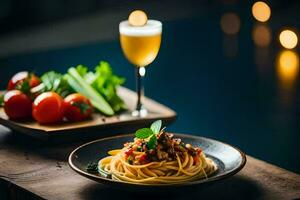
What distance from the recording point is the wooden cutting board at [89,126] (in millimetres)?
2766

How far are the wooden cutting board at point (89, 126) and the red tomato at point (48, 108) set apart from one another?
0.03 metres

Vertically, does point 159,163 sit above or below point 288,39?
above

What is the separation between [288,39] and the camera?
6.71 metres

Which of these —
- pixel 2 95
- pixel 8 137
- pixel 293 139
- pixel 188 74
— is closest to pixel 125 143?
pixel 8 137

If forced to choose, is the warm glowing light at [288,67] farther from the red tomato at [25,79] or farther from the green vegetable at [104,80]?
the red tomato at [25,79]

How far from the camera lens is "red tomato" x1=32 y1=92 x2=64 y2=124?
285cm

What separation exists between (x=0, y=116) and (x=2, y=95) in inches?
7.5

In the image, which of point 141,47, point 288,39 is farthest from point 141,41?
point 288,39

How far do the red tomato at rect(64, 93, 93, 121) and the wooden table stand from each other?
261mm

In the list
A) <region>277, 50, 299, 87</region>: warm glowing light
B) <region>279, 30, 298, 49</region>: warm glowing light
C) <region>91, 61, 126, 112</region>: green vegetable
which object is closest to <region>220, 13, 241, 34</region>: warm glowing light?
<region>279, 30, 298, 49</region>: warm glowing light

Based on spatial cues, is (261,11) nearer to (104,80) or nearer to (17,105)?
(104,80)

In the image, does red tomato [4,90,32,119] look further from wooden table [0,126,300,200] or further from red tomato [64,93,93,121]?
wooden table [0,126,300,200]

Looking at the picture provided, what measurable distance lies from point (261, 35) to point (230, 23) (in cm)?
66

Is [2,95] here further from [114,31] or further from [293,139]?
[114,31]
